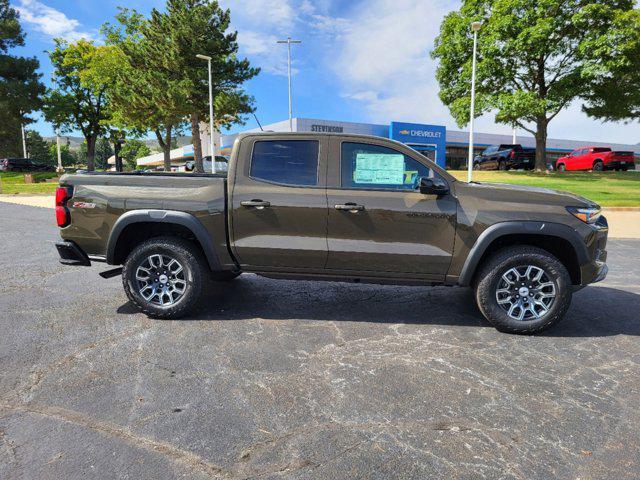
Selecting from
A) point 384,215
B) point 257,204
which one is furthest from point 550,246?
point 257,204

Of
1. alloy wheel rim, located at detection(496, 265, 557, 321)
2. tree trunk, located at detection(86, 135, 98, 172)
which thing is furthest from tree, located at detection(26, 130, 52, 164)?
alloy wheel rim, located at detection(496, 265, 557, 321)

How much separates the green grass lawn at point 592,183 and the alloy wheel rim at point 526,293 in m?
13.6

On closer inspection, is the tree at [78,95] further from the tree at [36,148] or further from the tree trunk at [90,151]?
the tree at [36,148]

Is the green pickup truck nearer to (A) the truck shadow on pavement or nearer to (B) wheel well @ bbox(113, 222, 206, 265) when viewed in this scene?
(B) wheel well @ bbox(113, 222, 206, 265)

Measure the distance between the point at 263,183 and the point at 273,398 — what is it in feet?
7.03

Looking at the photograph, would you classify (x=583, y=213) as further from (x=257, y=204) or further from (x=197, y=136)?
(x=197, y=136)

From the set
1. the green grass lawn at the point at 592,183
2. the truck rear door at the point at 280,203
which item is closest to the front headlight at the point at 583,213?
the truck rear door at the point at 280,203

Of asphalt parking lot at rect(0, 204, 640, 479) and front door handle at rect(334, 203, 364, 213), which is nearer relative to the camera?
asphalt parking lot at rect(0, 204, 640, 479)

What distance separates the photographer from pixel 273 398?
9.28ft

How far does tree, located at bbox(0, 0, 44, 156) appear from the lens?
126 ft

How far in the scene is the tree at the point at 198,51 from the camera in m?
29.5

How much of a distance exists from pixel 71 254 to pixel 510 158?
3067 centimetres

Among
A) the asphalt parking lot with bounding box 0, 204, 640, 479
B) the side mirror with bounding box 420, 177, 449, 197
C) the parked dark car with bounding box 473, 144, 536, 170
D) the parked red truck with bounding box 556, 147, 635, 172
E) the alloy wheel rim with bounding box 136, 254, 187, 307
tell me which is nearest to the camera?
the asphalt parking lot with bounding box 0, 204, 640, 479

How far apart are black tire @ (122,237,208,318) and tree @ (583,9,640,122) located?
27411 mm
